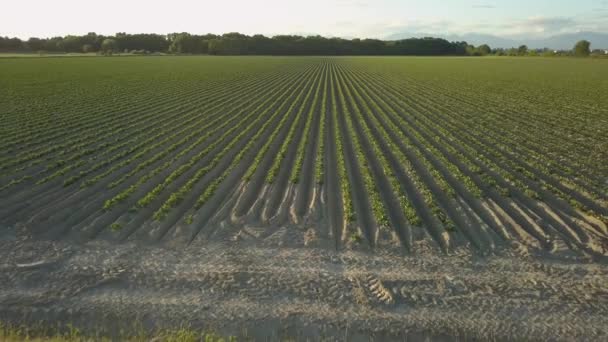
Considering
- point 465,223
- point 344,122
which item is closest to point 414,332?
point 465,223

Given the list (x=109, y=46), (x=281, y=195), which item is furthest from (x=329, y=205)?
(x=109, y=46)

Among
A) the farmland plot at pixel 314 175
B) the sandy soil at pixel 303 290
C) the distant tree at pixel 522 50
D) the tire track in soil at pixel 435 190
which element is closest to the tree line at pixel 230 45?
the distant tree at pixel 522 50

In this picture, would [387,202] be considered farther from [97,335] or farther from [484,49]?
[484,49]

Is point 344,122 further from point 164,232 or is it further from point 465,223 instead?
point 164,232

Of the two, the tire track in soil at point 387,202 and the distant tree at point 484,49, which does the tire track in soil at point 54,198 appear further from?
the distant tree at point 484,49

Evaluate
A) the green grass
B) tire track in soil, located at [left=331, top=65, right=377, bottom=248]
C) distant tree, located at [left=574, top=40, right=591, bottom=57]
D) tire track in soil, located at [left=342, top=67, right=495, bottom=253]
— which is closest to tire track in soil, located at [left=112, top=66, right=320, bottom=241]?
the green grass
